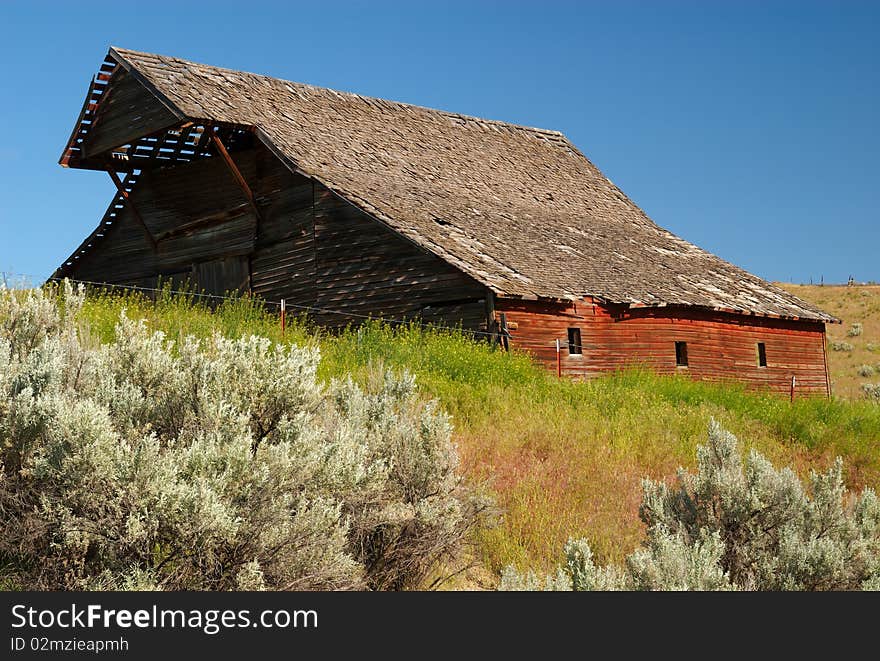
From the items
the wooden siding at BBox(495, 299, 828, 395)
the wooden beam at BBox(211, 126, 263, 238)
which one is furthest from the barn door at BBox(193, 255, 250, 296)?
the wooden siding at BBox(495, 299, 828, 395)

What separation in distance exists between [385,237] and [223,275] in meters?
5.55

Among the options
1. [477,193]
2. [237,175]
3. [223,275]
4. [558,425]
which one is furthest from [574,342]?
[223,275]

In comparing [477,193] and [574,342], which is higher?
[477,193]

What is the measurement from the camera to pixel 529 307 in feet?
64.2

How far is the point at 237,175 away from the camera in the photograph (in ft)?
73.4

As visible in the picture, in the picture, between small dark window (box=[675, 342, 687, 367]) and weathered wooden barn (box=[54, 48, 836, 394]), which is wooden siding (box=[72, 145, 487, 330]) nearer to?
weathered wooden barn (box=[54, 48, 836, 394])

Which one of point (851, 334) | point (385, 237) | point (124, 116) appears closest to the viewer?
point (385, 237)

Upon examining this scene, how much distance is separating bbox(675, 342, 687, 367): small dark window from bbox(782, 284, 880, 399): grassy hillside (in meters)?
16.2

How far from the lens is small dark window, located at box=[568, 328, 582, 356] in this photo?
20656 mm

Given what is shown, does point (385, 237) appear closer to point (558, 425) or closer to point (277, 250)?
point (277, 250)

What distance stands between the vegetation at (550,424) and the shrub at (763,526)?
1056mm

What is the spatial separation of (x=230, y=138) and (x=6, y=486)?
19162 mm
